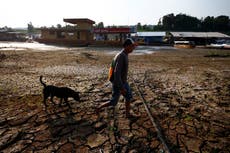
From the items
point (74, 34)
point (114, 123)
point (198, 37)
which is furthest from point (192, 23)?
point (114, 123)

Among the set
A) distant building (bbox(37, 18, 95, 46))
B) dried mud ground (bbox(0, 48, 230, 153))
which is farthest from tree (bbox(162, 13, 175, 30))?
dried mud ground (bbox(0, 48, 230, 153))

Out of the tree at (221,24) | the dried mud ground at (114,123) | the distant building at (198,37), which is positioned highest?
the tree at (221,24)

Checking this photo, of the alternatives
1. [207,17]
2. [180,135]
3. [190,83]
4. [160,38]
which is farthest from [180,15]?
[180,135]

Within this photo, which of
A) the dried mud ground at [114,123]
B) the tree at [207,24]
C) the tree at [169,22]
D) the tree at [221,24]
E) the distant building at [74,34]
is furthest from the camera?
the tree at [169,22]

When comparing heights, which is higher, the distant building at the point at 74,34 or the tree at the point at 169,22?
the tree at the point at 169,22

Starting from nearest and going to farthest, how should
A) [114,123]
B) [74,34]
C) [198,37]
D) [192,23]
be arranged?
1. [114,123]
2. [74,34]
3. [198,37]
4. [192,23]

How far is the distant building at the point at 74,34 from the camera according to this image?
37.8m

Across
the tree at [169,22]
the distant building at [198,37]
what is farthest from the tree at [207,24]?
the distant building at [198,37]

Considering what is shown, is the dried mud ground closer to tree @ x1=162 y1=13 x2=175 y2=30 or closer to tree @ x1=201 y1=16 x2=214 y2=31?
tree @ x1=201 y1=16 x2=214 y2=31

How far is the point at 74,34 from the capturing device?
38.9 m

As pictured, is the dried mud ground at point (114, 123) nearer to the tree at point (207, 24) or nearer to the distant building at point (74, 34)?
the distant building at point (74, 34)

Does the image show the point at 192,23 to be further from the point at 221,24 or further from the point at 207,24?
the point at 221,24

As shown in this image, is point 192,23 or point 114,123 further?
point 192,23

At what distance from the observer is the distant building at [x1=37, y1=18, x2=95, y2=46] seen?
37.8 metres
